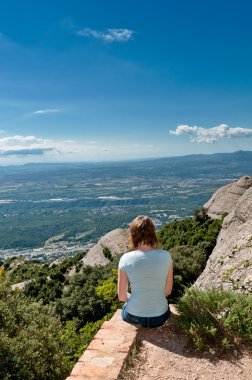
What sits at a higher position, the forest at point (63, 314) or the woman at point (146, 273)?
the woman at point (146, 273)

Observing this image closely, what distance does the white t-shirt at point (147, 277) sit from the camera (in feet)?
22.2

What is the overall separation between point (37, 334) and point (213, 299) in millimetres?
9466

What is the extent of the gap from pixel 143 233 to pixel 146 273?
77cm

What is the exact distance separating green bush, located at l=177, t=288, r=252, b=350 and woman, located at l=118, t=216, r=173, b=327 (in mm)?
534

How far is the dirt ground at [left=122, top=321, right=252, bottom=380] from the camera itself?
230 inches

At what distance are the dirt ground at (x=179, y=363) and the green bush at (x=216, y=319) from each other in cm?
22

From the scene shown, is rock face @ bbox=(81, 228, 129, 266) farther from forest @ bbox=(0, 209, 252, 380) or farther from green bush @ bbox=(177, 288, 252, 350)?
green bush @ bbox=(177, 288, 252, 350)

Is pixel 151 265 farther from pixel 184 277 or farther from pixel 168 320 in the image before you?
pixel 184 277

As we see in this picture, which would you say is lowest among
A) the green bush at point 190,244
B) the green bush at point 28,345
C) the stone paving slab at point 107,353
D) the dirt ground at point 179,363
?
the green bush at point 190,244

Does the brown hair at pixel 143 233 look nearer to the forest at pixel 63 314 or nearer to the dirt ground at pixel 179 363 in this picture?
the forest at pixel 63 314

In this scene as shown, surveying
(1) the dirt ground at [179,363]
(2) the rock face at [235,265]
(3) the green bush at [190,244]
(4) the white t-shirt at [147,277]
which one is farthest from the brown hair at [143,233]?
(3) the green bush at [190,244]

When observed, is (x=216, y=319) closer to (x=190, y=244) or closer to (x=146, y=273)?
(x=146, y=273)

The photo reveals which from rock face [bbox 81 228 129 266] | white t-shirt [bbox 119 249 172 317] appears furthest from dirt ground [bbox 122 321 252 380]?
rock face [bbox 81 228 129 266]

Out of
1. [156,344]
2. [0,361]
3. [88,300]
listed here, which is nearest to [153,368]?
[156,344]
